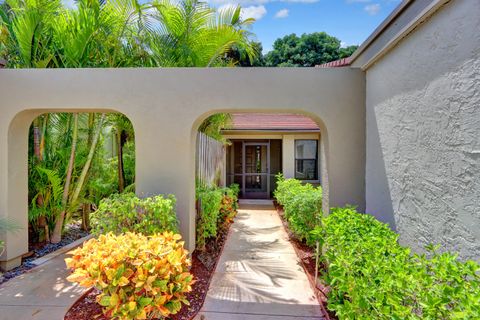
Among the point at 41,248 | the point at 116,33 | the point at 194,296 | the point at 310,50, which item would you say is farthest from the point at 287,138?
the point at 310,50

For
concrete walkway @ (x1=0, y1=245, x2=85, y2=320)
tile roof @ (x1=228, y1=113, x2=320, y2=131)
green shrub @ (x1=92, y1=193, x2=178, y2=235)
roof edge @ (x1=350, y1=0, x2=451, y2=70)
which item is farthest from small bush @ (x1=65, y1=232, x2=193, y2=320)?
tile roof @ (x1=228, y1=113, x2=320, y2=131)

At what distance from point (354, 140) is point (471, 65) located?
252 cm

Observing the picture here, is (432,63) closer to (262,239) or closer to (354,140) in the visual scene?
(354,140)

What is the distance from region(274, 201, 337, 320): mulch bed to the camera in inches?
169

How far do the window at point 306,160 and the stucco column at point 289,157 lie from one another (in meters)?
0.57

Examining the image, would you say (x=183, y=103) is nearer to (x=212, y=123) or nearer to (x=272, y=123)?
(x=212, y=123)

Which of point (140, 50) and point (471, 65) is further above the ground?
point (140, 50)

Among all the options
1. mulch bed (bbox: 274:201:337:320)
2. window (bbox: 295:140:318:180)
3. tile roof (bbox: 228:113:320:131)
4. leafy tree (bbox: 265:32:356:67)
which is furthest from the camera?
leafy tree (bbox: 265:32:356:67)

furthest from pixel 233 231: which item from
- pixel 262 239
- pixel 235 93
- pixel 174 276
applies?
pixel 174 276

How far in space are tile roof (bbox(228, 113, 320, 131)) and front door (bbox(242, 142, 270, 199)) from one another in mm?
1251

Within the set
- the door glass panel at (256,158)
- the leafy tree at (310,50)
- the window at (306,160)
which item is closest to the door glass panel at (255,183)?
the door glass panel at (256,158)

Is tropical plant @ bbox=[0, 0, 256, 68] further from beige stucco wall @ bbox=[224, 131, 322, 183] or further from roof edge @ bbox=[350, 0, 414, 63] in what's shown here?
beige stucco wall @ bbox=[224, 131, 322, 183]

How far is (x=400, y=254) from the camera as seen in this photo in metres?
2.61

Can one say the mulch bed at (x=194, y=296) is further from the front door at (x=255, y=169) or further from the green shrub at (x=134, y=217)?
the front door at (x=255, y=169)
